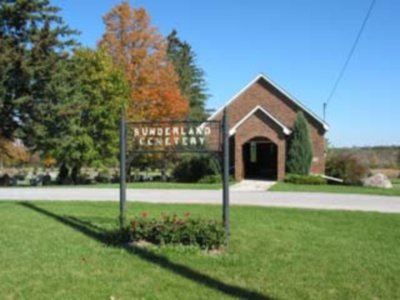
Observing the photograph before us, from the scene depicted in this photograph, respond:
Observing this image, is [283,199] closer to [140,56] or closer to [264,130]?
[264,130]

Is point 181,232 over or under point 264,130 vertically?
under

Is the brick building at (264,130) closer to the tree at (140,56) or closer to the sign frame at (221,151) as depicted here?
the tree at (140,56)

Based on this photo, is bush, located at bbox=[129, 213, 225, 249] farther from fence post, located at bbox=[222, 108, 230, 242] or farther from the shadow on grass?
the shadow on grass

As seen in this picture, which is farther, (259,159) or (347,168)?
(259,159)

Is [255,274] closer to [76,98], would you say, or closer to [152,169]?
[76,98]

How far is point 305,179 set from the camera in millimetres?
30516

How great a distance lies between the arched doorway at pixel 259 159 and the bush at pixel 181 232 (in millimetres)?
25645

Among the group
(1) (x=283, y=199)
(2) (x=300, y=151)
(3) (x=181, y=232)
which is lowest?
(3) (x=181, y=232)

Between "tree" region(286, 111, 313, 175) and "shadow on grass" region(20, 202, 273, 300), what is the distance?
68.5 feet

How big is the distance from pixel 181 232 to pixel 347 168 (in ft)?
80.1

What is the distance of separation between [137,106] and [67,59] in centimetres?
851

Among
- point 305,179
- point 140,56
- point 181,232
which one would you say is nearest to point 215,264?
point 181,232

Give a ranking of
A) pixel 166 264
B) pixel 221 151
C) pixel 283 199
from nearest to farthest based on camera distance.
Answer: pixel 166 264
pixel 221 151
pixel 283 199

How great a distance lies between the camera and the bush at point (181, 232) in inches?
374
